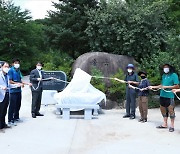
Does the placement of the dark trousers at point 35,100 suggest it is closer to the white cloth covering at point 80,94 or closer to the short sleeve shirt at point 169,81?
the white cloth covering at point 80,94

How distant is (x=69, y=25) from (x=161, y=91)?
7.82 metres

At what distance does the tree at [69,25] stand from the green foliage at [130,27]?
0.87 meters

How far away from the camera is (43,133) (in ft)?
23.0

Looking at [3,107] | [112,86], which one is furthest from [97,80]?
[3,107]

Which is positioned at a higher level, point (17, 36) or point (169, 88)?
point (17, 36)

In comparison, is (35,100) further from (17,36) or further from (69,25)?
(17,36)

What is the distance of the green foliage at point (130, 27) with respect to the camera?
12.1 meters

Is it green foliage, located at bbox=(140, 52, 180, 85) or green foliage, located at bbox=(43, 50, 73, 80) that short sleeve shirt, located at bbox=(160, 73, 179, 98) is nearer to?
green foliage, located at bbox=(140, 52, 180, 85)

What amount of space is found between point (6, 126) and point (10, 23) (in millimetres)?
15222

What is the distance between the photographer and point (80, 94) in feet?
30.7

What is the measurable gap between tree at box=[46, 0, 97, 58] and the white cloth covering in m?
4.30

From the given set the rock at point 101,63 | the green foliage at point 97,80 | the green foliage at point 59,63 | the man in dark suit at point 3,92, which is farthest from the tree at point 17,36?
the man in dark suit at point 3,92

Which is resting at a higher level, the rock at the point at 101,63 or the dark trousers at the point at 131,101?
the rock at the point at 101,63

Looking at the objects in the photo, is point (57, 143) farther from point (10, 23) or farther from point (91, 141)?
point (10, 23)
